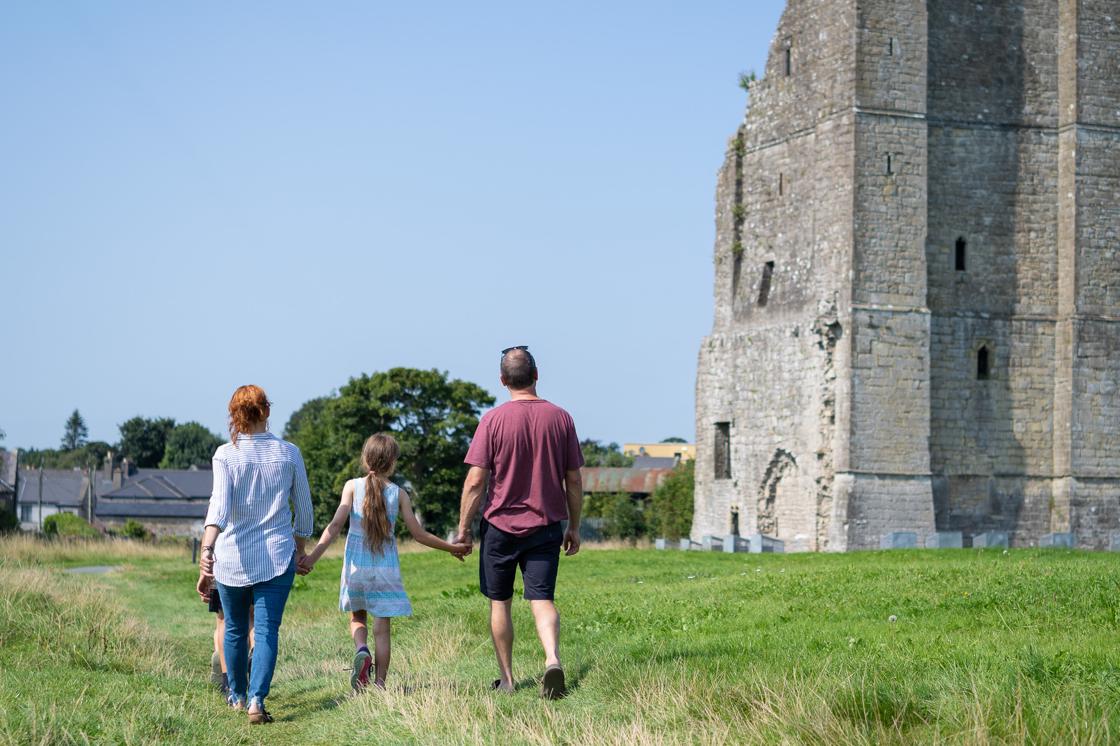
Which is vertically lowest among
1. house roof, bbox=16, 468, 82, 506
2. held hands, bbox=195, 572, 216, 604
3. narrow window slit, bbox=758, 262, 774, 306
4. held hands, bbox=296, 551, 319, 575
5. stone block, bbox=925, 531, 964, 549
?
house roof, bbox=16, 468, 82, 506

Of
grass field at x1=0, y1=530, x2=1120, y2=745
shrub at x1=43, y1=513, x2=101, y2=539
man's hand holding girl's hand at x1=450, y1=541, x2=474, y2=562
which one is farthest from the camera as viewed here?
shrub at x1=43, y1=513, x2=101, y2=539

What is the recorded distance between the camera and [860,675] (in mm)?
8234

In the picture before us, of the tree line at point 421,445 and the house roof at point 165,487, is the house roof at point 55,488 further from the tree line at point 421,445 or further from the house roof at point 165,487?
the tree line at point 421,445

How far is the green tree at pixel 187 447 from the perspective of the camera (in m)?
134

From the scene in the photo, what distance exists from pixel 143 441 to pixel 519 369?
13243cm

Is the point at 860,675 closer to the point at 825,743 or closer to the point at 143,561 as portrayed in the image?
the point at 825,743

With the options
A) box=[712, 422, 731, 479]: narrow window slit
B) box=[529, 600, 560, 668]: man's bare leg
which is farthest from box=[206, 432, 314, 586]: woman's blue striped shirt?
box=[712, 422, 731, 479]: narrow window slit

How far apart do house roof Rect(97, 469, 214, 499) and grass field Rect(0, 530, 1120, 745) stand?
276ft

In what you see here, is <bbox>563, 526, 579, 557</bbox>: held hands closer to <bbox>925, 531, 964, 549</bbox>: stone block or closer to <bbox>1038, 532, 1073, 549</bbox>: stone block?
<bbox>925, 531, 964, 549</bbox>: stone block

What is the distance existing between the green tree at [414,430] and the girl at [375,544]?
45.9 m

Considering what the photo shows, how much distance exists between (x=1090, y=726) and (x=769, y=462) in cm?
2870

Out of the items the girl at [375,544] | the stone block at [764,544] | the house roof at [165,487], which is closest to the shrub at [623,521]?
the stone block at [764,544]

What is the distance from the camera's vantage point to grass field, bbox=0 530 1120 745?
7203 mm

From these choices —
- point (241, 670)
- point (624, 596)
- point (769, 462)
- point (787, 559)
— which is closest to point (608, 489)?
point (769, 462)
